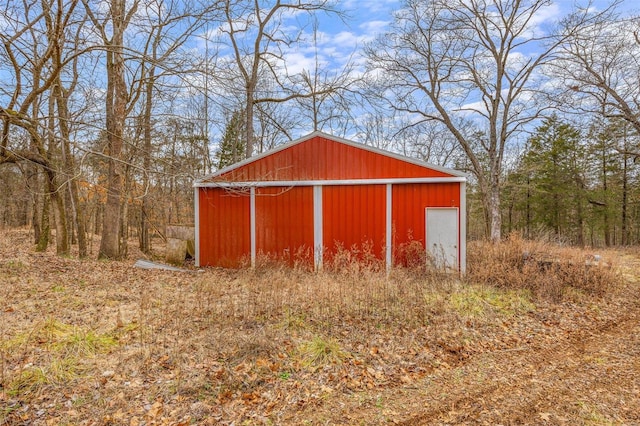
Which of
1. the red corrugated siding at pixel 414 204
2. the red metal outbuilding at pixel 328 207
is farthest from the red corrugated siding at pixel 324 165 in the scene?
the red corrugated siding at pixel 414 204

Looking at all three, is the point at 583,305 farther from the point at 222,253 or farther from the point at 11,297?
the point at 11,297

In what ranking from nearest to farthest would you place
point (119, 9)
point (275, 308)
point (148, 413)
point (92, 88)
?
point (148, 413) → point (275, 308) → point (119, 9) → point (92, 88)

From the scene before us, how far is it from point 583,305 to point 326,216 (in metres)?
5.86

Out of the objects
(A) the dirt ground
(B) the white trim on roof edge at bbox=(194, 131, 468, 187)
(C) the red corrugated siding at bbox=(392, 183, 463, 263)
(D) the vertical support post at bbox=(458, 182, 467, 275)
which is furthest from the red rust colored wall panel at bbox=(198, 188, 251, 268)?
(D) the vertical support post at bbox=(458, 182, 467, 275)

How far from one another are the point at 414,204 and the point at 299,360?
236 inches

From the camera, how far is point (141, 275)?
26.8 ft

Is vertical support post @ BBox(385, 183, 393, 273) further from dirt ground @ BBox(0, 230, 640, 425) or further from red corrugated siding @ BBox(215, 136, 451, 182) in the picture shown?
dirt ground @ BBox(0, 230, 640, 425)

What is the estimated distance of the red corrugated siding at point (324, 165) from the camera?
9172 mm

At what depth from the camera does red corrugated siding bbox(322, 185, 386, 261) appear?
30.3 feet

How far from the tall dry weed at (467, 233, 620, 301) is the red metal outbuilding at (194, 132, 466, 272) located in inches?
35.7

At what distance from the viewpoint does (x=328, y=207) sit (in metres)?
9.61

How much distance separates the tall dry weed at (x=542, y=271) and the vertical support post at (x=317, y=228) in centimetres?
372

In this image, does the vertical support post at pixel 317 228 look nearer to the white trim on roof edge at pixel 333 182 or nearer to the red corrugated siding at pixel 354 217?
the red corrugated siding at pixel 354 217

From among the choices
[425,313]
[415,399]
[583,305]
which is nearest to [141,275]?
[425,313]
